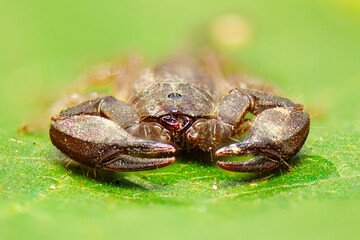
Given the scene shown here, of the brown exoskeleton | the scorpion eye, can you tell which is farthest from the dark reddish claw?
the scorpion eye

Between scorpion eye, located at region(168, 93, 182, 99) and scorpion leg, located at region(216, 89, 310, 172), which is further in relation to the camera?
scorpion eye, located at region(168, 93, 182, 99)

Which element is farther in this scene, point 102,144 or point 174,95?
point 174,95

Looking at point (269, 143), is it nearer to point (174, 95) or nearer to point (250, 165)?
point (250, 165)

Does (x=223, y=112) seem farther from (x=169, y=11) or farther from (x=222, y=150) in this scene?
(x=169, y=11)

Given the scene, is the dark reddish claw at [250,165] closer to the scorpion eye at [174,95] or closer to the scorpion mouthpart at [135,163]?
the scorpion mouthpart at [135,163]

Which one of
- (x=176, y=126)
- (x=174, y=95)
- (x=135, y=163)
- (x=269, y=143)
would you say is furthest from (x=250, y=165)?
(x=174, y=95)

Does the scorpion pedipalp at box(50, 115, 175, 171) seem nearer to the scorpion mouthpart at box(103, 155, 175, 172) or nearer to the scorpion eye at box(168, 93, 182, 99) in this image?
the scorpion mouthpart at box(103, 155, 175, 172)

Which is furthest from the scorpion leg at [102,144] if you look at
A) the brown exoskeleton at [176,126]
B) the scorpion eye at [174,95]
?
the scorpion eye at [174,95]
